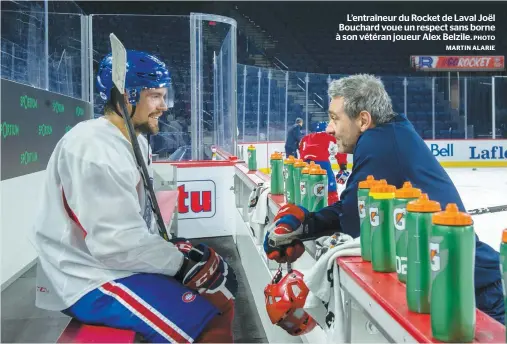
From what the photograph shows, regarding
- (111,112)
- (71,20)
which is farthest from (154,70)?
(71,20)

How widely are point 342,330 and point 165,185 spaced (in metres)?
3.67

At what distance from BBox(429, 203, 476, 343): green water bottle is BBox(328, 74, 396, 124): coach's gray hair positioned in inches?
35.4

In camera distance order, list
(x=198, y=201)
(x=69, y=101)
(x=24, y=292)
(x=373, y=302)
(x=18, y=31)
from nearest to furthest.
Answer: (x=373, y=302) → (x=24, y=292) → (x=18, y=31) → (x=69, y=101) → (x=198, y=201)

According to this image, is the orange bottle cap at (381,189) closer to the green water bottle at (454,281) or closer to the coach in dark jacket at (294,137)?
the green water bottle at (454,281)

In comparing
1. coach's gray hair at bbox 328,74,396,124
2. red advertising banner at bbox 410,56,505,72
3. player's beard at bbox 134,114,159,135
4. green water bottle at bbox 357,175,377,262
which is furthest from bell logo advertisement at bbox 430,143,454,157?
green water bottle at bbox 357,175,377,262

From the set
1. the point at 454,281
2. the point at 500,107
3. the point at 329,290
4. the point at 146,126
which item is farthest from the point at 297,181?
the point at 500,107

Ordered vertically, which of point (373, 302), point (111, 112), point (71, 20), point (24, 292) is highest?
point (71, 20)

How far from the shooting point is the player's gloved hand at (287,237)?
5.52 ft

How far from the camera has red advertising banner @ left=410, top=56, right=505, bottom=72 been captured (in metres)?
16.5

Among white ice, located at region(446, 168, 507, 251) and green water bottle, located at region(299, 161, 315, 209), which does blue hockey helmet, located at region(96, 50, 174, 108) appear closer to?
green water bottle, located at region(299, 161, 315, 209)

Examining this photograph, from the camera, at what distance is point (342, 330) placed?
48.1 inches

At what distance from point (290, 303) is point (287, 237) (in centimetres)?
27

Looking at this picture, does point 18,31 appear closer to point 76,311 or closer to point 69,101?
point 69,101

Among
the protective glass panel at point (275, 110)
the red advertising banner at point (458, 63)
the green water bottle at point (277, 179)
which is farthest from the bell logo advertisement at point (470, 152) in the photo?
the green water bottle at point (277, 179)
